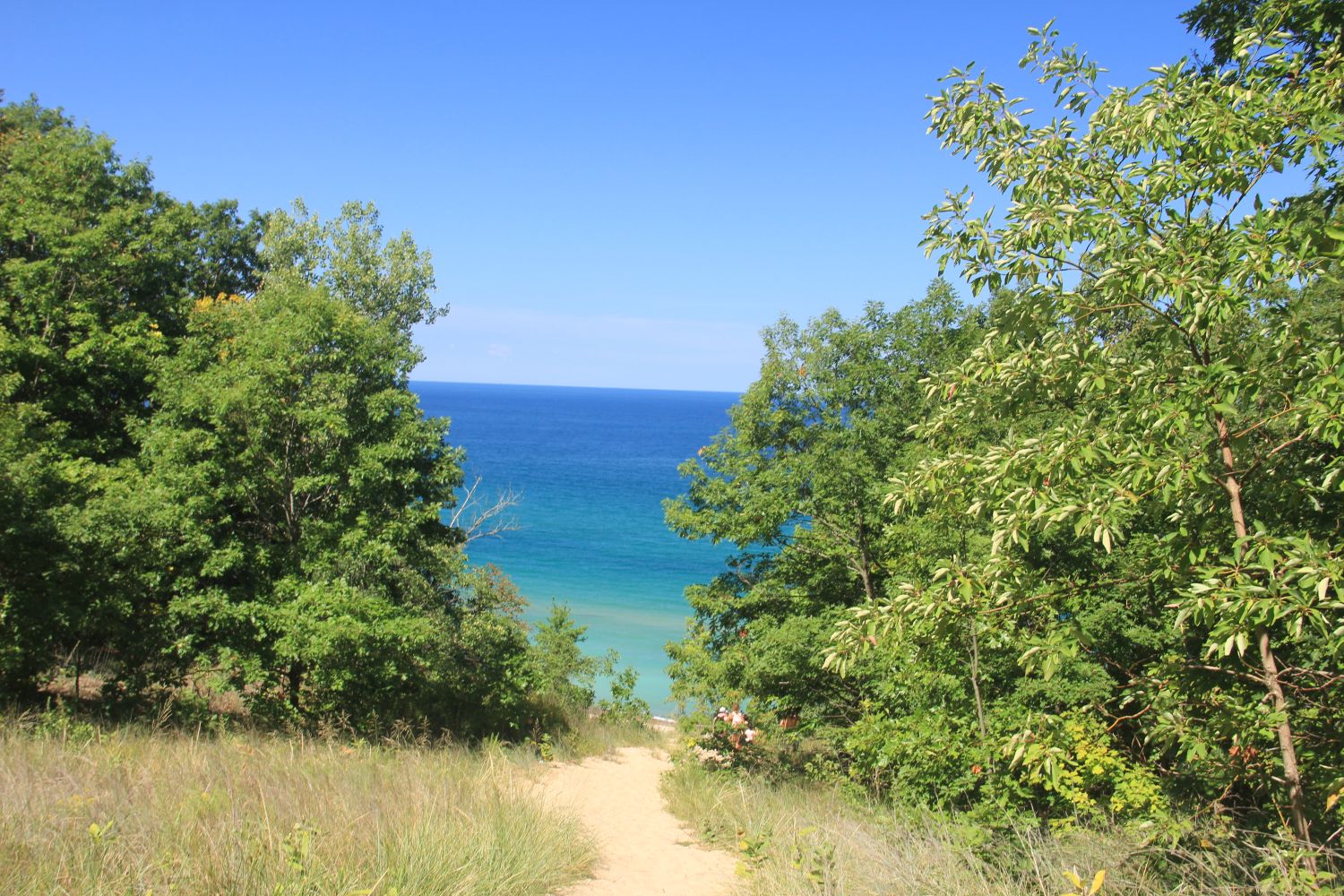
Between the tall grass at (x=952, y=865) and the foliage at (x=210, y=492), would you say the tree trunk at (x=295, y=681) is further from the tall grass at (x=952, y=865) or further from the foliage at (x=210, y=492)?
the tall grass at (x=952, y=865)

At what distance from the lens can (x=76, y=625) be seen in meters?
11.2

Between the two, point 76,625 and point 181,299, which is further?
point 181,299

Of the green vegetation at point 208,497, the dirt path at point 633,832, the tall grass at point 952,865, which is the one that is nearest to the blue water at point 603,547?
the green vegetation at point 208,497

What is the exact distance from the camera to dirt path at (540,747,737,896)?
705cm

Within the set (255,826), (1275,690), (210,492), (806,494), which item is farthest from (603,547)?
(1275,690)

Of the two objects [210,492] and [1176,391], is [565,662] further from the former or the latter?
[1176,391]

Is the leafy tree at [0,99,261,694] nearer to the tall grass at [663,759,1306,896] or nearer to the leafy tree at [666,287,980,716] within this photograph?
the leafy tree at [666,287,980,716]

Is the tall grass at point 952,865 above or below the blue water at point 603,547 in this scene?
above

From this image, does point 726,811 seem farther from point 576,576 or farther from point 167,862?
point 576,576

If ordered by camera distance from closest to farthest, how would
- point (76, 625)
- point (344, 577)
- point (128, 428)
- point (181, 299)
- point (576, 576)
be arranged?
point (76, 625) < point (344, 577) < point (128, 428) < point (181, 299) < point (576, 576)

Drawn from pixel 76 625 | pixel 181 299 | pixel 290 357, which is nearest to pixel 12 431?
pixel 76 625

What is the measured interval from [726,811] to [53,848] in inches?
293

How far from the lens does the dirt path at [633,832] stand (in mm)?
7051

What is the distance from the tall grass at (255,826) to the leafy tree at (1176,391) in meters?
3.01
